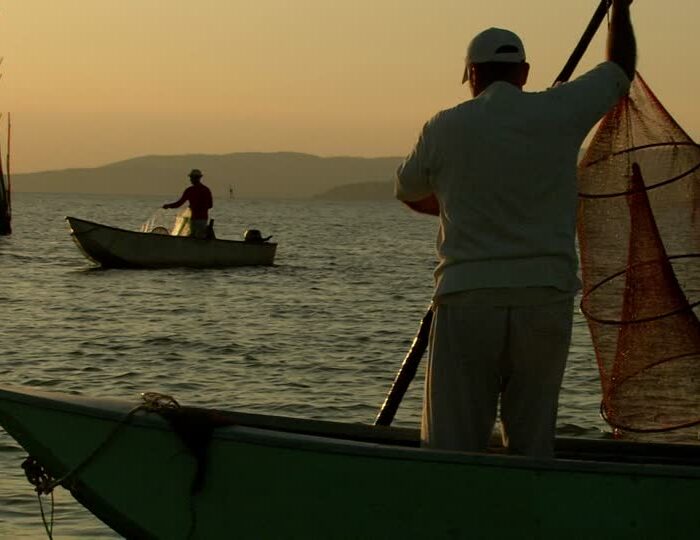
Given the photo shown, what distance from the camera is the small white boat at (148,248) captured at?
3369 centimetres

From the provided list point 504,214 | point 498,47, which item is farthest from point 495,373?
point 498,47

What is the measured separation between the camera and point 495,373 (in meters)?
5.98

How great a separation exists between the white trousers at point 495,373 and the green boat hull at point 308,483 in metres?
0.14

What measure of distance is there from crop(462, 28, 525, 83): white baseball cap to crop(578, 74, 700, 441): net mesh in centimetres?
243

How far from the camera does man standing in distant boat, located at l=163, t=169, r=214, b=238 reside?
1134 inches

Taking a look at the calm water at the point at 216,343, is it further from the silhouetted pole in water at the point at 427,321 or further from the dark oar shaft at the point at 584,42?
the dark oar shaft at the point at 584,42

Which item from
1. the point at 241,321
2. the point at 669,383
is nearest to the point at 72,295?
the point at 241,321

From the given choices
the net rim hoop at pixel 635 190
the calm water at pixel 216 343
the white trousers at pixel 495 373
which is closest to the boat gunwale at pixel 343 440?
the white trousers at pixel 495 373

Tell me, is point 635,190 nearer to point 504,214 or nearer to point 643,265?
point 643,265

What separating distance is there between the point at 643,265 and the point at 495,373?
9.13 ft

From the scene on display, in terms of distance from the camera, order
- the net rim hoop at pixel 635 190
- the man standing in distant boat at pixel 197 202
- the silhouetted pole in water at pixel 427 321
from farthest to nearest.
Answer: the man standing in distant boat at pixel 197 202, the net rim hoop at pixel 635 190, the silhouetted pole in water at pixel 427 321

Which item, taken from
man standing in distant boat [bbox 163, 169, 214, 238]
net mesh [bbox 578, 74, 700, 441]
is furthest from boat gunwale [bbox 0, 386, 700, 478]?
man standing in distant boat [bbox 163, 169, 214, 238]

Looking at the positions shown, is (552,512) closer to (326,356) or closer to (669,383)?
(669,383)

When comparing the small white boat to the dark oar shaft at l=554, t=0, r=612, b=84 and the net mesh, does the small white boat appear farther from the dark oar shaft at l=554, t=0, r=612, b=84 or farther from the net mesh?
the dark oar shaft at l=554, t=0, r=612, b=84
